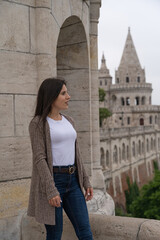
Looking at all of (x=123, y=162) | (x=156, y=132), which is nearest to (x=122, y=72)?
(x=156, y=132)

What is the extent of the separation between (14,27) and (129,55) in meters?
60.0

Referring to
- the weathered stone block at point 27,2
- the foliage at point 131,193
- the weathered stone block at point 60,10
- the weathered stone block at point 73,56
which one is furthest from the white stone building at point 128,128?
the weathered stone block at point 27,2

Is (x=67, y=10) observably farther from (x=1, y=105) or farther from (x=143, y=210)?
(x=143, y=210)

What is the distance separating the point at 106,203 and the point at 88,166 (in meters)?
0.62

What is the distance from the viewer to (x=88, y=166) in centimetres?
524

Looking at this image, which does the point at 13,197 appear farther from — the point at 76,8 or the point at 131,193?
the point at 131,193

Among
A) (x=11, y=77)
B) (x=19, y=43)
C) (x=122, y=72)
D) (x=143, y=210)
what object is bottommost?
(x=143, y=210)

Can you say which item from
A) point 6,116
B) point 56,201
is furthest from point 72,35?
point 56,201

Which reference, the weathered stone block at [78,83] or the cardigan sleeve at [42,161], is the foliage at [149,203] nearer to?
the weathered stone block at [78,83]

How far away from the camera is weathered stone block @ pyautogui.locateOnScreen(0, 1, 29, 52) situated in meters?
3.58

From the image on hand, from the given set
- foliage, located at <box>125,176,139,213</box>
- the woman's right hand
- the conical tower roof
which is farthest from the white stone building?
the woman's right hand

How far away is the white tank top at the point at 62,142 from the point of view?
106 inches

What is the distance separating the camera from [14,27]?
3.63 m

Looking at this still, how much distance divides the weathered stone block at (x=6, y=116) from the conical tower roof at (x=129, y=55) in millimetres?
60062
